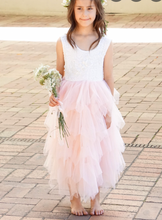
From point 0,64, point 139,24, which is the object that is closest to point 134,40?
point 139,24

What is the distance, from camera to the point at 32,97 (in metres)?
6.09

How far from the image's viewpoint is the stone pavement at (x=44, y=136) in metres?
3.27

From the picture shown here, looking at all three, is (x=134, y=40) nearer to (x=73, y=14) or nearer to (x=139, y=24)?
(x=139, y=24)

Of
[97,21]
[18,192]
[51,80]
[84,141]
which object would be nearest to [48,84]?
[51,80]

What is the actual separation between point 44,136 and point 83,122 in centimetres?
173

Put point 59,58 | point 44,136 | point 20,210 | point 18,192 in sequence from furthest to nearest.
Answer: point 44,136 < point 18,192 < point 20,210 < point 59,58

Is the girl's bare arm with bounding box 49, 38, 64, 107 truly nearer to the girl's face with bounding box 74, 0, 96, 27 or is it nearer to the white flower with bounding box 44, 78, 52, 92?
the white flower with bounding box 44, 78, 52, 92

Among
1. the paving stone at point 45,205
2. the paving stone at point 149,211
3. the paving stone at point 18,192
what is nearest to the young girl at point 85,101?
the paving stone at point 45,205

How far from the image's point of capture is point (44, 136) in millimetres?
4695

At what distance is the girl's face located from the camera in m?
2.97

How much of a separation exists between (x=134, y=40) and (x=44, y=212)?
7.12 meters

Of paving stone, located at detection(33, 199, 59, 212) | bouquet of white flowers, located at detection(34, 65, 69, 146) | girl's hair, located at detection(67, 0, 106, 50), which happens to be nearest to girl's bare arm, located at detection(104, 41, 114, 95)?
girl's hair, located at detection(67, 0, 106, 50)

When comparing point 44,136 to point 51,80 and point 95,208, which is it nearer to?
point 95,208

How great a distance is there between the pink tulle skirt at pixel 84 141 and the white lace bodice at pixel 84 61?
48 mm
